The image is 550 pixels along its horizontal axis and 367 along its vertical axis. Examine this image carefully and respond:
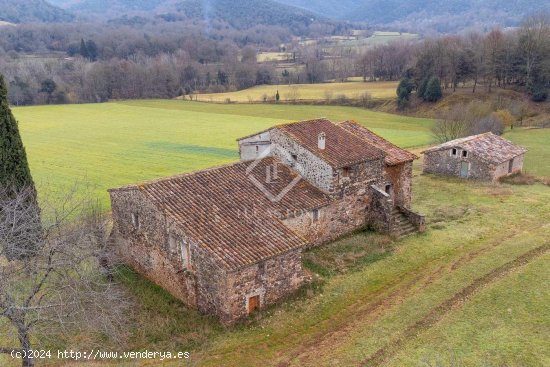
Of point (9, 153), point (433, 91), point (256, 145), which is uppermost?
point (9, 153)

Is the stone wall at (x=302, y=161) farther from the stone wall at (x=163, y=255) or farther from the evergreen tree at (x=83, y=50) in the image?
the evergreen tree at (x=83, y=50)

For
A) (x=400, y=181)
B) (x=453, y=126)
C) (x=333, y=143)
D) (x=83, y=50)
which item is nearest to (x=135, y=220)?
(x=333, y=143)

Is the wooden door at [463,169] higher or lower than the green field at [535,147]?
higher

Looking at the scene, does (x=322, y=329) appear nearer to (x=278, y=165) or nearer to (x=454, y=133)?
(x=278, y=165)

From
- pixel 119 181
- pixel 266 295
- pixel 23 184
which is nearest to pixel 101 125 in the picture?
pixel 119 181

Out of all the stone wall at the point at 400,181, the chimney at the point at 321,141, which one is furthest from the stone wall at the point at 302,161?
the stone wall at the point at 400,181

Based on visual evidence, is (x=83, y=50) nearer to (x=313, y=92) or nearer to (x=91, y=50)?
(x=91, y=50)

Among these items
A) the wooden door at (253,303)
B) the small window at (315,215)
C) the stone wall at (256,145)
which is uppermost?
the stone wall at (256,145)
